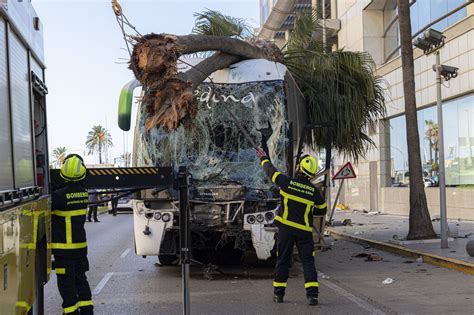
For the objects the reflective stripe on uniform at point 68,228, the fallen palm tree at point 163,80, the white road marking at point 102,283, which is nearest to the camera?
the reflective stripe on uniform at point 68,228

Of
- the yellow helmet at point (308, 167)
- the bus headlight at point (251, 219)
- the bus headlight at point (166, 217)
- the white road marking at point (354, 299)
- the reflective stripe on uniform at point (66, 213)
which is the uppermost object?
the yellow helmet at point (308, 167)

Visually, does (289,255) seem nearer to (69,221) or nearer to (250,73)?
(69,221)

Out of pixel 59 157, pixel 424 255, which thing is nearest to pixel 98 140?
pixel 59 157

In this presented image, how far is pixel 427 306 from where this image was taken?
7816 millimetres

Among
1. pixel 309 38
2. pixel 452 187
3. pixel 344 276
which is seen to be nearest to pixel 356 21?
pixel 452 187

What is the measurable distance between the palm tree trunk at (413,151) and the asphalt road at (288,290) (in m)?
1.63

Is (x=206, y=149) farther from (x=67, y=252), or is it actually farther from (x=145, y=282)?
(x=67, y=252)

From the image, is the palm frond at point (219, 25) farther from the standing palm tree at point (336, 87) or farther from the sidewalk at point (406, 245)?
the sidewalk at point (406, 245)

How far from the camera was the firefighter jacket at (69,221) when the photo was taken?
5.89 m

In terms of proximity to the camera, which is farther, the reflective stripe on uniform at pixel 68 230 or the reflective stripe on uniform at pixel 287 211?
the reflective stripe on uniform at pixel 287 211

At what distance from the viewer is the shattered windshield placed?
9.91 m

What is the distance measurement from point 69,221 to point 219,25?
→ 857cm

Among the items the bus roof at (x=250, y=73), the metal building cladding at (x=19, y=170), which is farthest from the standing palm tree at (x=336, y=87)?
the metal building cladding at (x=19, y=170)

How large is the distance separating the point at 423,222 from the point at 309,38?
5060 millimetres
